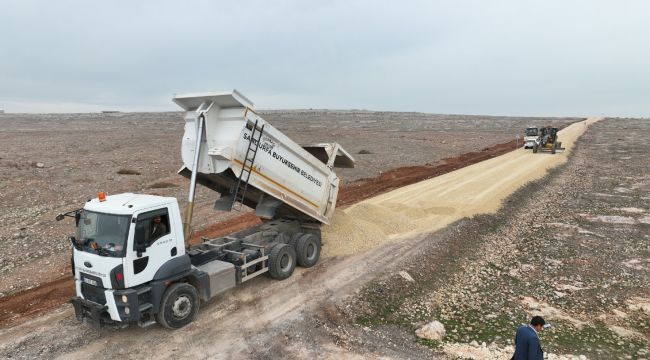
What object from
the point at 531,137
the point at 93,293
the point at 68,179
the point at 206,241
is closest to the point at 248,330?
the point at 93,293

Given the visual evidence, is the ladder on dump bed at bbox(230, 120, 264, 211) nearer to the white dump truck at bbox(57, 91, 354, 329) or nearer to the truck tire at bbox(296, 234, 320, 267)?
the white dump truck at bbox(57, 91, 354, 329)

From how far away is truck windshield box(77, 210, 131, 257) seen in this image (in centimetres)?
718

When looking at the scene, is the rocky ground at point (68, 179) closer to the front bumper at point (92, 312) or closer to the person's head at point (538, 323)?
the front bumper at point (92, 312)

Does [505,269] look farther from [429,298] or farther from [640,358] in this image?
[640,358]

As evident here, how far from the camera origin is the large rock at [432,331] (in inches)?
319

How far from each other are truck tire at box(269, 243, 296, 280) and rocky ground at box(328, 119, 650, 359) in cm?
188

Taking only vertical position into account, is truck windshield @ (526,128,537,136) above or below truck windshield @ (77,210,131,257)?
above

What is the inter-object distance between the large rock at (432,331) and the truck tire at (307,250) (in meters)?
3.61

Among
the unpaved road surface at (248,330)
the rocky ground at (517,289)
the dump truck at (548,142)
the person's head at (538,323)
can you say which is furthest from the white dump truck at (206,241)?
the dump truck at (548,142)

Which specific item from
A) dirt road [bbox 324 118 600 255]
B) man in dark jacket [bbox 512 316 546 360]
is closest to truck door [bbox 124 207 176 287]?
dirt road [bbox 324 118 600 255]

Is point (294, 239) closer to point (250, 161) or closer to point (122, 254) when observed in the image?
point (250, 161)

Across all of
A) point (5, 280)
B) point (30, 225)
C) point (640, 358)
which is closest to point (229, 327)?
point (5, 280)

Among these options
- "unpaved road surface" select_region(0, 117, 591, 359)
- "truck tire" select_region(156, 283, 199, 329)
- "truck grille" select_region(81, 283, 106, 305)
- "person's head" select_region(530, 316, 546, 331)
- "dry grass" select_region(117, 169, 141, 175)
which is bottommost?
"unpaved road surface" select_region(0, 117, 591, 359)

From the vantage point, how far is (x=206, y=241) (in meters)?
10.4
